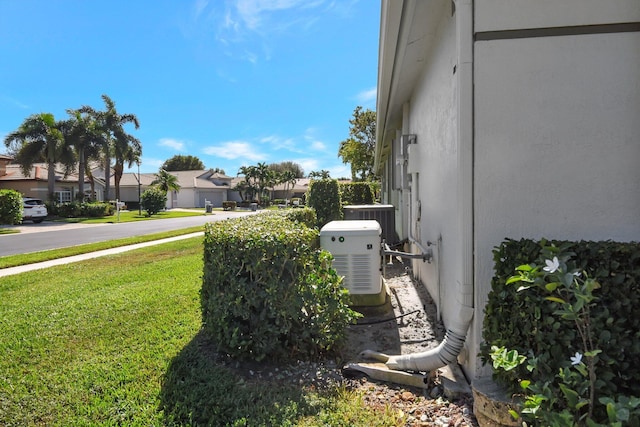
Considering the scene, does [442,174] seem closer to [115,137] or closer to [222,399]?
[222,399]

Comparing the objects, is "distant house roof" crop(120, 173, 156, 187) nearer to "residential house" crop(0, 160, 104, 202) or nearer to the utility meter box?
"residential house" crop(0, 160, 104, 202)

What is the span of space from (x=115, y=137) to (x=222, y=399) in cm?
4129

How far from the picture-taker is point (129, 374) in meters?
3.17

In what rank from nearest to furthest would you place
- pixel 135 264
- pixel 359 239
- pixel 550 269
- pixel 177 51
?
pixel 550 269 < pixel 359 239 < pixel 135 264 < pixel 177 51

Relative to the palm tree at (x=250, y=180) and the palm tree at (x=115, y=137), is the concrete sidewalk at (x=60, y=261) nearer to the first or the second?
the palm tree at (x=115, y=137)

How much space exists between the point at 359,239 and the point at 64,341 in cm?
336

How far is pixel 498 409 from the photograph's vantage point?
2096 millimetres

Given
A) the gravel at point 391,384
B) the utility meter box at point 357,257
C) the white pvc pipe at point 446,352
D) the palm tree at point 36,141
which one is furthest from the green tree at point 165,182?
the white pvc pipe at point 446,352

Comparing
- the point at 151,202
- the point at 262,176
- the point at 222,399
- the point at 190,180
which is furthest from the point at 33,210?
the point at 262,176

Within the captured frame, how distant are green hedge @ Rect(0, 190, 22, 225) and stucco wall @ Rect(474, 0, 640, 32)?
1008 inches

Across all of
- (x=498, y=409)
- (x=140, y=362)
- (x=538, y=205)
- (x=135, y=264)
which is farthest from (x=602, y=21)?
(x=135, y=264)

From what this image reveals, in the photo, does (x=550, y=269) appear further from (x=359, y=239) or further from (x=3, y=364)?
(x=3, y=364)

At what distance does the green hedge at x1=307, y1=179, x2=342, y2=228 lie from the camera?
9.53m

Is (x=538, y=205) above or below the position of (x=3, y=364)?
above
